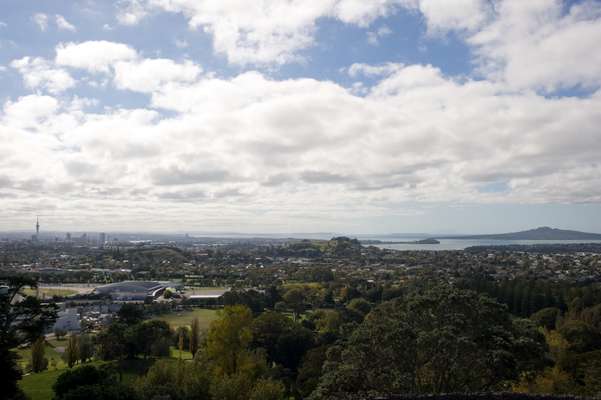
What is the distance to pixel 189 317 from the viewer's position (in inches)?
1747

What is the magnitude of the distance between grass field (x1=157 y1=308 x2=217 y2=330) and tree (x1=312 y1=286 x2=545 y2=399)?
2679cm

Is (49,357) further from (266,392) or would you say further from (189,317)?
(266,392)

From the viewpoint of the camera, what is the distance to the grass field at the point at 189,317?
1609 inches

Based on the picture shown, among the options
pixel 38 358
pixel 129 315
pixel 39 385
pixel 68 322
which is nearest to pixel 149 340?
pixel 38 358

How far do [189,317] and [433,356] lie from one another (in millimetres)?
33766

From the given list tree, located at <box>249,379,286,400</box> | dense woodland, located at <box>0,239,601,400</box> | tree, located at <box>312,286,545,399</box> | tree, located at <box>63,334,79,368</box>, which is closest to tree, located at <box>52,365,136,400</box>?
dense woodland, located at <box>0,239,601,400</box>

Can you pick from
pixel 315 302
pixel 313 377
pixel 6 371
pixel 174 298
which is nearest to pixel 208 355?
pixel 313 377

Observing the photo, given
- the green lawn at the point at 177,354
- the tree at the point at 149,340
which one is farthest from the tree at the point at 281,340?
the tree at the point at 149,340

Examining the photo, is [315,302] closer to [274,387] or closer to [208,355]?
[208,355]

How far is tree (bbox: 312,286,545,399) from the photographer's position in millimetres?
13820

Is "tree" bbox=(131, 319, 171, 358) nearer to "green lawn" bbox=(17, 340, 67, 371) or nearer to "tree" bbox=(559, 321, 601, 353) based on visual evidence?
"green lawn" bbox=(17, 340, 67, 371)

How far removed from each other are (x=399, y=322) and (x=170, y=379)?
8.72 m

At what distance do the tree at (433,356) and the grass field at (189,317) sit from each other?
26786mm

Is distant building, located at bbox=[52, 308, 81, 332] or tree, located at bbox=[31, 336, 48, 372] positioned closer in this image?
tree, located at bbox=[31, 336, 48, 372]
